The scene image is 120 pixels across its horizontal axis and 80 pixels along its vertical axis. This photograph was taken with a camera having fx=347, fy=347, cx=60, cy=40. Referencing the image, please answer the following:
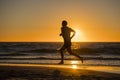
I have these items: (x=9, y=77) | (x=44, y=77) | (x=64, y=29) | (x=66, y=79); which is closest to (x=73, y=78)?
(x=66, y=79)

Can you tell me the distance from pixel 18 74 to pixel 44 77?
1287mm

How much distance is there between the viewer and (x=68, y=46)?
16.0m

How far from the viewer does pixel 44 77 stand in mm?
11430

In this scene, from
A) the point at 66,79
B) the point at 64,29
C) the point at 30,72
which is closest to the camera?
the point at 66,79

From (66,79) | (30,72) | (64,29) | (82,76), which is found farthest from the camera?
(64,29)

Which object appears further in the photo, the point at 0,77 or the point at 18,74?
the point at 18,74

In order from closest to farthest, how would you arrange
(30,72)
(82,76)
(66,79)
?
(66,79), (82,76), (30,72)

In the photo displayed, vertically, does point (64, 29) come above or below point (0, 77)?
above

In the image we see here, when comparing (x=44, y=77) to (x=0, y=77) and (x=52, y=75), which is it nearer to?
(x=52, y=75)

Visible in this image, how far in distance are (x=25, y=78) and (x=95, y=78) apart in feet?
7.42

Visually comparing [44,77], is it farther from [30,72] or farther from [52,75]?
[30,72]

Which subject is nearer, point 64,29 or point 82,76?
point 82,76

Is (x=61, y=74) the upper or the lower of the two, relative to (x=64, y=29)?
lower

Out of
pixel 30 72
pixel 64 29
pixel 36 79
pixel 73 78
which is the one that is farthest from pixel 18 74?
pixel 64 29
